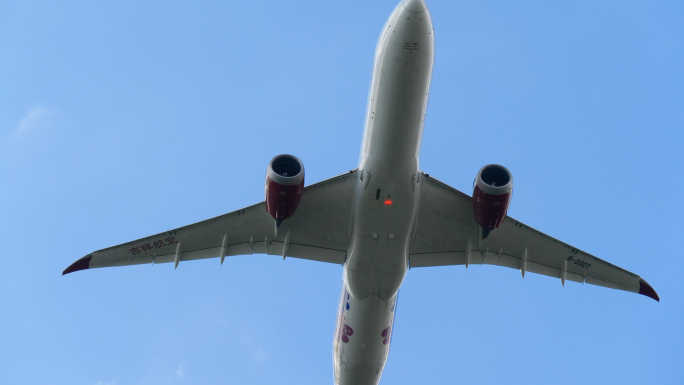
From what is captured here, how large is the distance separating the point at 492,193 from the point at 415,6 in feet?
20.9

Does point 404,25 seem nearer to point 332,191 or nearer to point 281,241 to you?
point 332,191

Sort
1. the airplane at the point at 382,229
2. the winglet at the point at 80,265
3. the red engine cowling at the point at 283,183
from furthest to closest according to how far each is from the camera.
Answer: the winglet at the point at 80,265 < the red engine cowling at the point at 283,183 < the airplane at the point at 382,229

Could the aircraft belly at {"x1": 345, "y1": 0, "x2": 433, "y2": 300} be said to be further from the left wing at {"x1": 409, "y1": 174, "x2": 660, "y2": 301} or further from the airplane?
the left wing at {"x1": 409, "y1": 174, "x2": 660, "y2": 301}

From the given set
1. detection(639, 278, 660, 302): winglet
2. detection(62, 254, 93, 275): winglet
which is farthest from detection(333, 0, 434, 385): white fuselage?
detection(62, 254, 93, 275): winglet

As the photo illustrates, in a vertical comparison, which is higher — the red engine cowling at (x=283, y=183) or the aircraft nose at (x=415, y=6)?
the aircraft nose at (x=415, y=6)

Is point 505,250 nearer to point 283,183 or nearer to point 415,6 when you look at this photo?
point 283,183

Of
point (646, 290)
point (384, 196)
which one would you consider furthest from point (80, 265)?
point (646, 290)

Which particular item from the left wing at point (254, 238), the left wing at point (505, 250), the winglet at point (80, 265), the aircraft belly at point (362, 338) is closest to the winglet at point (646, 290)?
the left wing at point (505, 250)

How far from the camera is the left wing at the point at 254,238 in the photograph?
23922 millimetres

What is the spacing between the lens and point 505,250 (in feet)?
83.8

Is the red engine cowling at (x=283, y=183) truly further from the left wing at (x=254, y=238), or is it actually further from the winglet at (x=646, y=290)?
the winglet at (x=646, y=290)

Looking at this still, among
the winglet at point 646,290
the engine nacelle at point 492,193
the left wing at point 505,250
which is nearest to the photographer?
the engine nacelle at point 492,193

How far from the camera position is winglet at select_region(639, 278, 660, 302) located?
25031 mm

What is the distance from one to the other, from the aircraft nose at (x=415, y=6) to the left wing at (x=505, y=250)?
754 cm
